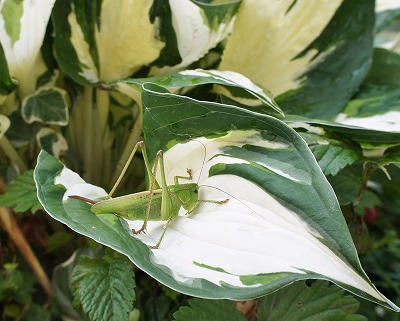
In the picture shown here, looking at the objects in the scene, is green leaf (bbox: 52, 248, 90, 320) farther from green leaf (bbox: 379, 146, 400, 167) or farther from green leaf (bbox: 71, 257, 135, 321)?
green leaf (bbox: 379, 146, 400, 167)

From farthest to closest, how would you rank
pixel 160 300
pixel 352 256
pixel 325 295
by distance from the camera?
pixel 160 300 → pixel 325 295 → pixel 352 256

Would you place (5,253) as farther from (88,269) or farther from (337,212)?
(337,212)

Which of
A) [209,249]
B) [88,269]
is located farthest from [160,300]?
[209,249]

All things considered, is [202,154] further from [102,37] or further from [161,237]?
[102,37]

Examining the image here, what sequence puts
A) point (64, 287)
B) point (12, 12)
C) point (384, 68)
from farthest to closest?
1. point (384, 68)
2. point (64, 287)
3. point (12, 12)

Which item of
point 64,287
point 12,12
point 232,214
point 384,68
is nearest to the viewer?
point 232,214

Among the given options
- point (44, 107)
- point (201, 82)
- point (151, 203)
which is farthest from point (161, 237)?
point (44, 107)
